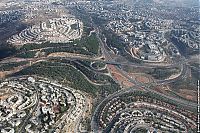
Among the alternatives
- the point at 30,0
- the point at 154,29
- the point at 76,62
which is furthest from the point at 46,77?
the point at 30,0

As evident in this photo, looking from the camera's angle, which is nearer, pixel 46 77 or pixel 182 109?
pixel 182 109

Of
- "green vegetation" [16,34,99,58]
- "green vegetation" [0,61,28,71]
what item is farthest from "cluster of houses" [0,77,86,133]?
"green vegetation" [16,34,99,58]

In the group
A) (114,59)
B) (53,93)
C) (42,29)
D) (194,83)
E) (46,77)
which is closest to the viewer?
(53,93)

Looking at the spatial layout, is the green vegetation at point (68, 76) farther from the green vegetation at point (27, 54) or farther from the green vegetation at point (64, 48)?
the green vegetation at point (64, 48)

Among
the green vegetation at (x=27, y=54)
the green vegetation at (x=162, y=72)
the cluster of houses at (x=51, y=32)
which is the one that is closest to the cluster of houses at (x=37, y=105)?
the green vegetation at (x=27, y=54)

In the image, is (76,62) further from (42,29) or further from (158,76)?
(42,29)

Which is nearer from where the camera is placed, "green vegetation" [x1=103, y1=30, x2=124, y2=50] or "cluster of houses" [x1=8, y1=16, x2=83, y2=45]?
"cluster of houses" [x1=8, y1=16, x2=83, y2=45]

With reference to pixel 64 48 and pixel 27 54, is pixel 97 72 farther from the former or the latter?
pixel 27 54

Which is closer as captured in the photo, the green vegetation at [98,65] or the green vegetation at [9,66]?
the green vegetation at [9,66]

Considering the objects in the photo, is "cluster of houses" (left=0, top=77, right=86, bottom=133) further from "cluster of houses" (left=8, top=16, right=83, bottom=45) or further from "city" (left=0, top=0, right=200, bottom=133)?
"cluster of houses" (left=8, top=16, right=83, bottom=45)

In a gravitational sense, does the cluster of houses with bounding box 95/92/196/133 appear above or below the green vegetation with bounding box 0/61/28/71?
below

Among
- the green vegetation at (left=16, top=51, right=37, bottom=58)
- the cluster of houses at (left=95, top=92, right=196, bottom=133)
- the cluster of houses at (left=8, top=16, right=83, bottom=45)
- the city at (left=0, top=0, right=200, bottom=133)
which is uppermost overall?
the cluster of houses at (left=8, top=16, right=83, bottom=45)
